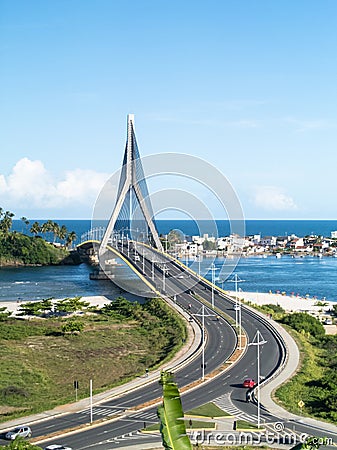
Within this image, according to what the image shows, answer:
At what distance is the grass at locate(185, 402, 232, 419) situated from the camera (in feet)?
71.6

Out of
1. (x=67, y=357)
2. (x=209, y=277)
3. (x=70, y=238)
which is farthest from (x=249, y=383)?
(x=70, y=238)

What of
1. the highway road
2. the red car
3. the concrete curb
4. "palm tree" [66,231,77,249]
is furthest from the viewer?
"palm tree" [66,231,77,249]

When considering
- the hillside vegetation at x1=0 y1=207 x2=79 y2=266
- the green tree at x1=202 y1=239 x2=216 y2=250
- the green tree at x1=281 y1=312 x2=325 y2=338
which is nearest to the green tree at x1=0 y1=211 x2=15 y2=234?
the hillside vegetation at x1=0 y1=207 x2=79 y2=266

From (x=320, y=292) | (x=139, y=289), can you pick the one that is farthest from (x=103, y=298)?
(x=320, y=292)

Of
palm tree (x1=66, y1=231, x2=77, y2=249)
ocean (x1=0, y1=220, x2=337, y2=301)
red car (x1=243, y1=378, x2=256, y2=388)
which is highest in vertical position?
palm tree (x1=66, y1=231, x2=77, y2=249)

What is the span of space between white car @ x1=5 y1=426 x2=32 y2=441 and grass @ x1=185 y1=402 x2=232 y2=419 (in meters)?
5.58

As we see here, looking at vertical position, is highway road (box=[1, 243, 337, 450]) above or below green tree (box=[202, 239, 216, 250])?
below

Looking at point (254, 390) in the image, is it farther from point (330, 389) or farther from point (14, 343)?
point (14, 343)

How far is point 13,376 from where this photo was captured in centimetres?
A: 2881

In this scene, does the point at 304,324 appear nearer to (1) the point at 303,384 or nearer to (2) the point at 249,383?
(1) the point at 303,384

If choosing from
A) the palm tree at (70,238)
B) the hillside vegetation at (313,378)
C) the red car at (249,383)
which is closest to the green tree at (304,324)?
the hillside vegetation at (313,378)

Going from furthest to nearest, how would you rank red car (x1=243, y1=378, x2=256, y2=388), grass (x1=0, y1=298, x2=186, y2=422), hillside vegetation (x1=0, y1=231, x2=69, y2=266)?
hillside vegetation (x1=0, y1=231, x2=69, y2=266), grass (x1=0, y1=298, x2=186, y2=422), red car (x1=243, y1=378, x2=256, y2=388)

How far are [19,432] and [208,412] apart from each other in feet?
21.8

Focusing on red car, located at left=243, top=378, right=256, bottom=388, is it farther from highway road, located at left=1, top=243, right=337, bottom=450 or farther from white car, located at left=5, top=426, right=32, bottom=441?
white car, located at left=5, top=426, right=32, bottom=441
